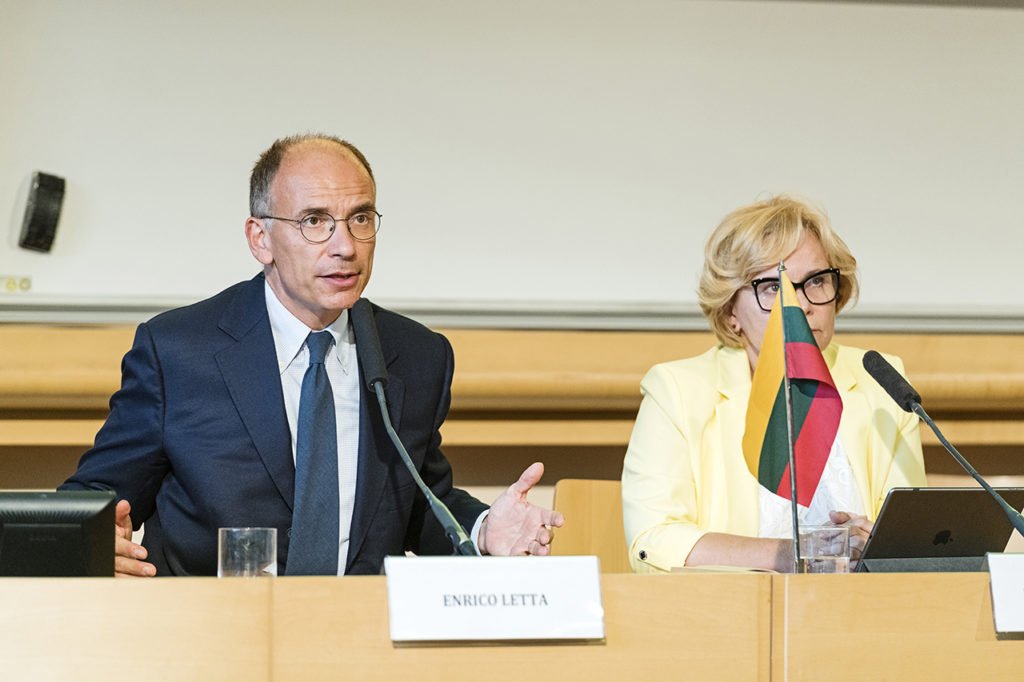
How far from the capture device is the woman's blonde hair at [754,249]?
2609 millimetres

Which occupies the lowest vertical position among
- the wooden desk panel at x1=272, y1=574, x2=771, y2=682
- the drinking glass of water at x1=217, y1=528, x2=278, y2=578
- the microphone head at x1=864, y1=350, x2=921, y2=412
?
the wooden desk panel at x1=272, y1=574, x2=771, y2=682

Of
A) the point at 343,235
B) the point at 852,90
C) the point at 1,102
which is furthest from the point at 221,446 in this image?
the point at 852,90

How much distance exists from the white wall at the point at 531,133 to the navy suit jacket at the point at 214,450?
923mm

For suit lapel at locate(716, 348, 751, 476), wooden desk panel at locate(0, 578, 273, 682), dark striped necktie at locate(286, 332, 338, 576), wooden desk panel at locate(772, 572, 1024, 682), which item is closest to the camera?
wooden desk panel at locate(0, 578, 273, 682)

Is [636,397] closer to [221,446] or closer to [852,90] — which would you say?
[852,90]

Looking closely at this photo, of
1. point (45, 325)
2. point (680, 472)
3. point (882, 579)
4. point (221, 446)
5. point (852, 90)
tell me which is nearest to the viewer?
point (882, 579)

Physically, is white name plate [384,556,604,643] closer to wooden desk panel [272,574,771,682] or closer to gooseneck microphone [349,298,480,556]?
wooden desk panel [272,574,771,682]

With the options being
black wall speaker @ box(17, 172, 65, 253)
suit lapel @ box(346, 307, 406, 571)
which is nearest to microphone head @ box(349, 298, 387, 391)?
suit lapel @ box(346, 307, 406, 571)

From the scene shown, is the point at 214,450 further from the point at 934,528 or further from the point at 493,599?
the point at 934,528

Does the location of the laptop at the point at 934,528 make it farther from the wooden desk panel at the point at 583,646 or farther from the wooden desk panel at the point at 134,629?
the wooden desk panel at the point at 134,629

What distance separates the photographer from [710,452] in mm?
2566

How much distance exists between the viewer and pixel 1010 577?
5.16 feet

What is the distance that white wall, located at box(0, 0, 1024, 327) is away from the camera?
3195 mm

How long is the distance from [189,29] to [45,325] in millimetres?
838
